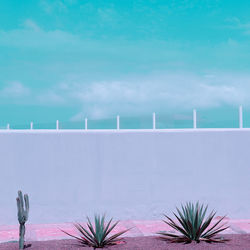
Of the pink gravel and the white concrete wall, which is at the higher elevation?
the white concrete wall

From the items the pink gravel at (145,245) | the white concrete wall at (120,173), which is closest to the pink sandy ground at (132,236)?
the pink gravel at (145,245)

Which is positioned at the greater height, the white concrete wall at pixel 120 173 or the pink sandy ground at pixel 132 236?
the white concrete wall at pixel 120 173

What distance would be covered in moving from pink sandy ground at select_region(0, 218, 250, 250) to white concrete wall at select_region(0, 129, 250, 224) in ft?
1.40

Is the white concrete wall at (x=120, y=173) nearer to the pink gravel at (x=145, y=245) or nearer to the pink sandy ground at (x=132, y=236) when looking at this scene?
the pink sandy ground at (x=132, y=236)

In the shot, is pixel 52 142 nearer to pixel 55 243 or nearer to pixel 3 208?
pixel 3 208

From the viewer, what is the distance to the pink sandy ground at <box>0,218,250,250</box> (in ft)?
23.8

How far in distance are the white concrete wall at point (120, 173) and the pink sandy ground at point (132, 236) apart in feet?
1.40

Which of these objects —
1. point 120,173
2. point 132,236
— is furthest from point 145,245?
point 120,173

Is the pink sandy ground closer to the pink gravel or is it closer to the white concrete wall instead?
the pink gravel

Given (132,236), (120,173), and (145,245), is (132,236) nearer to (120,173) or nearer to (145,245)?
(145,245)

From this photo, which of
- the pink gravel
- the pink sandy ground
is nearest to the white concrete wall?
the pink sandy ground

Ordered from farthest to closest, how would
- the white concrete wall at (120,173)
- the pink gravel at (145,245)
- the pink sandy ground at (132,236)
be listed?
the white concrete wall at (120,173) < the pink sandy ground at (132,236) < the pink gravel at (145,245)

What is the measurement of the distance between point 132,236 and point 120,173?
6.92 ft

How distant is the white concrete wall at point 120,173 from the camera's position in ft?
32.3
